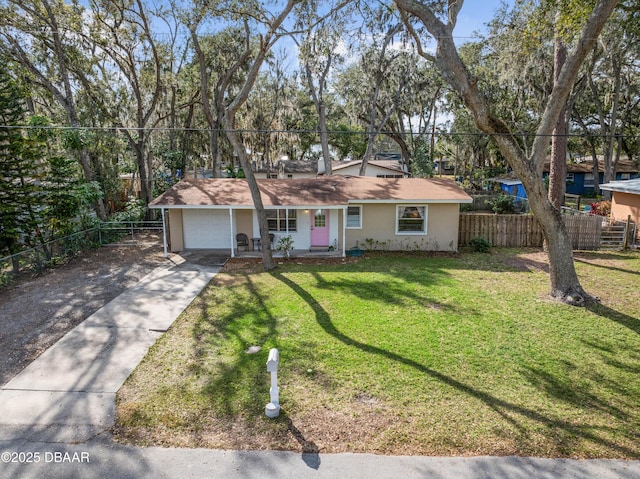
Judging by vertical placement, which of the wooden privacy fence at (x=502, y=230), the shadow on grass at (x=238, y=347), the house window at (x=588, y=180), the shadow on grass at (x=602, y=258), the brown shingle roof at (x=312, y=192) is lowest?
the shadow on grass at (x=238, y=347)

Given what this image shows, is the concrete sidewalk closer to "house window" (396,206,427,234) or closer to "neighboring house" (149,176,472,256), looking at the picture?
"neighboring house" (149,176,472,256)

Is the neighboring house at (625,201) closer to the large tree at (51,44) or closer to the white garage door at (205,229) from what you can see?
the white garage door at (205,229)

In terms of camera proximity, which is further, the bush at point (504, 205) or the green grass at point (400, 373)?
the bush at point (504, 205)

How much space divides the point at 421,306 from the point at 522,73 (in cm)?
1699

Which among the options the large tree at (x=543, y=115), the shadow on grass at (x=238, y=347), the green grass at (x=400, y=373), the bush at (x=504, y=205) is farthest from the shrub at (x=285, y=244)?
the bush at (x=504, y=205)

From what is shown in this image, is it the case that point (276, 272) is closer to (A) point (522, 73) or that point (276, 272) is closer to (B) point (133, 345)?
(B) point (133, 345)

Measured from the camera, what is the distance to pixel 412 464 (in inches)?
189

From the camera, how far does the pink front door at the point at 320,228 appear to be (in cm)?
1578

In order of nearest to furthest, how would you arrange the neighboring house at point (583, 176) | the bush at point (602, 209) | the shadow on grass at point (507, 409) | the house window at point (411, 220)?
the shadow on grass at point (507, 409)
the house window at point (411, 220)
the bush at point (602, 209)
the neighboring house at point (583, 176)

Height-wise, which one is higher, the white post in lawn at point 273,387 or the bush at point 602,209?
the bush at point 602,209

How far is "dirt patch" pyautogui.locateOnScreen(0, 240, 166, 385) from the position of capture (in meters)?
7.87

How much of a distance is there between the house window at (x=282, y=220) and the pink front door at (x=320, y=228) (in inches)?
28.0

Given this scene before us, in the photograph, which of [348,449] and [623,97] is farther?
[623,97]

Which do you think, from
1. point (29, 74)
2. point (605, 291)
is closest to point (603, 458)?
point (605, 291)
